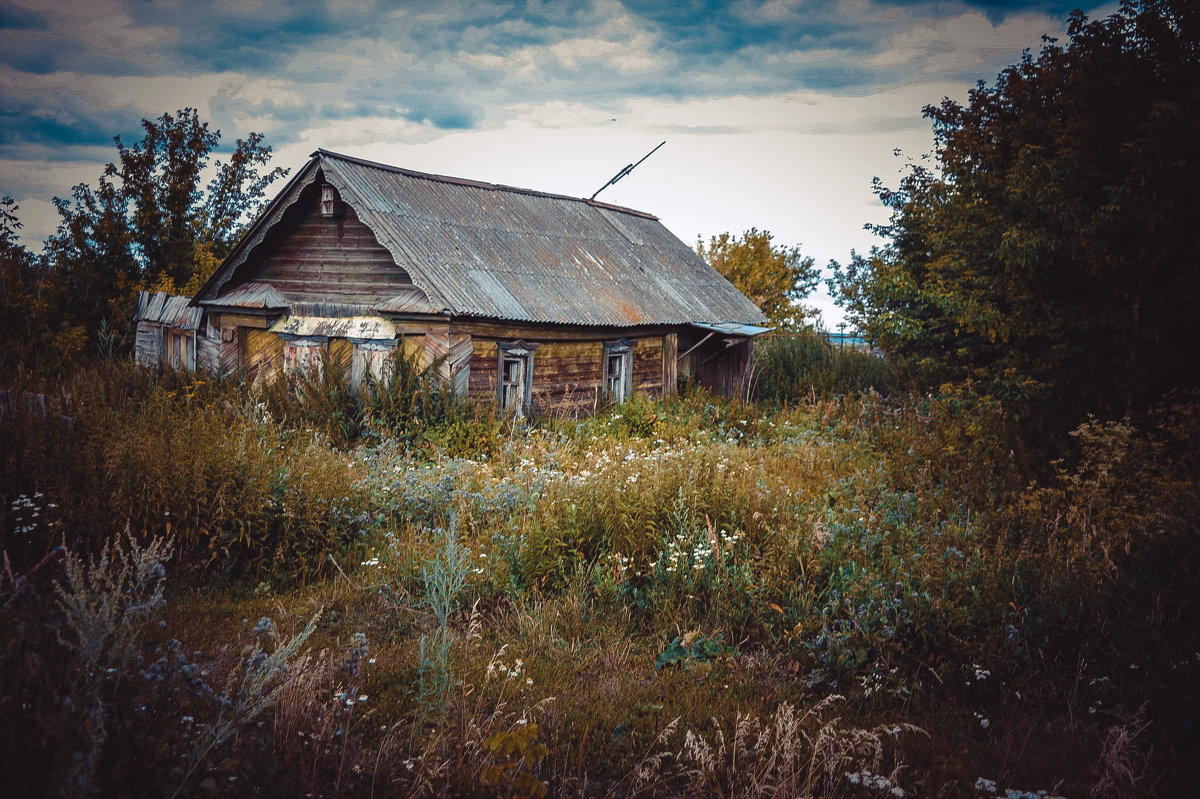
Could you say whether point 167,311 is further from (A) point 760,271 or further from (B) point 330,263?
(A) point 760,271

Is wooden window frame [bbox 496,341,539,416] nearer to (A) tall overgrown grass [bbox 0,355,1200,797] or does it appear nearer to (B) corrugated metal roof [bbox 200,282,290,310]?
(A) tall overgrown grass [bbox 0,355,1200,797]

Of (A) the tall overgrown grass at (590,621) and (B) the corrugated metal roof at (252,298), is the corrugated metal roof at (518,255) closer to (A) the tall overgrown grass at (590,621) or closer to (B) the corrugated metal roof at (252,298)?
(B) the corrugated metal roof at (252,298)

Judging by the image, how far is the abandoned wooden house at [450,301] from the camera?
1158 cm

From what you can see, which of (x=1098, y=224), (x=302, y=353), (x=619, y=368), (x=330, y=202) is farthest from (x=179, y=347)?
(x=1098, y=224)

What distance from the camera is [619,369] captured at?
47.0ft

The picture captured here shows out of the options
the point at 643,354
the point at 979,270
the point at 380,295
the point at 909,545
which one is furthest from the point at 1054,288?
the point at 380,295

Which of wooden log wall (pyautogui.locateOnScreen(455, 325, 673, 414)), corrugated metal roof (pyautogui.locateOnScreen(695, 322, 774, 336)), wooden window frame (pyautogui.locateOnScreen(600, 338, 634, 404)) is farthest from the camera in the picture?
corrugated metal roof (pyautogui.locateOnScreen(695, 322, 774, 336))

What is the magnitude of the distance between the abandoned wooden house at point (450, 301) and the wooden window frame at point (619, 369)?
4 cm

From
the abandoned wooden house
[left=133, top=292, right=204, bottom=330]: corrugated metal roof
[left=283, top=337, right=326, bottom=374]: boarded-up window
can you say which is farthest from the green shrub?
[left=133, top=292, right=204, bottom=330]: corrugated metal roof

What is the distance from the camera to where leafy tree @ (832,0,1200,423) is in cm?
641

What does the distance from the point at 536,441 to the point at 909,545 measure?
5340 millimetres

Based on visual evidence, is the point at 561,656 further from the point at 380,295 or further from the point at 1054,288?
the point at 380,295

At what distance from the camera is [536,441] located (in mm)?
9453

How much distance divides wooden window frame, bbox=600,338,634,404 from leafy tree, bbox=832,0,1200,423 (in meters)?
7.30
